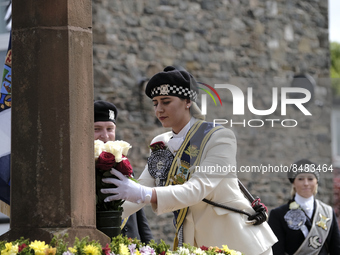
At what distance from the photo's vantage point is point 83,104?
10.7 feet

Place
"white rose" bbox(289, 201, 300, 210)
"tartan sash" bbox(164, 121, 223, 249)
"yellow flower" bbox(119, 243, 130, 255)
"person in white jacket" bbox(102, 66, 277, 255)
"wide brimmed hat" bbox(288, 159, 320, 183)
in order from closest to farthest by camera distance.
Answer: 1. "yellow flower" bbox(119, 243, 130, 255)
2. "person in white jacket" bbox(102, 66, 277, 255)
3. "tartan sash" bbox(164, 121, 223, 249)
4. "white rose" bbox(289, 201, 300, 210)
5. "wide brimmed hat" bbox(288, 159, 320, 183)

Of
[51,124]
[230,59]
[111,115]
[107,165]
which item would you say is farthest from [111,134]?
[230,59]

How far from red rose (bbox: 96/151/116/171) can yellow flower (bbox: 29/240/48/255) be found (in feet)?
1.98

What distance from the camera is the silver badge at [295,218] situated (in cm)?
655

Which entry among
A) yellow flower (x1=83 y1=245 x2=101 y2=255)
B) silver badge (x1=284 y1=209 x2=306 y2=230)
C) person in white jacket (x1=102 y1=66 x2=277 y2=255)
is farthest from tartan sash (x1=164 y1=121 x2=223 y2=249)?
silver badge (x1=284 y1=209 x2=306 y2=230)

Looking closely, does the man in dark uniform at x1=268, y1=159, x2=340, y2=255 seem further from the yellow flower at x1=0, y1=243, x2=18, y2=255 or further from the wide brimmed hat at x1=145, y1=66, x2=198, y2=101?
the yellow flower at x1=0, y1=243, x2=18, y2=255

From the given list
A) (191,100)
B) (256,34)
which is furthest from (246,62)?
(191,100)

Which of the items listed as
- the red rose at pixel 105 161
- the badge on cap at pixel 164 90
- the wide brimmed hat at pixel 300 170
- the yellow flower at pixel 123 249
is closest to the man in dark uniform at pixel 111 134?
the badge on cap at pixel 164 90

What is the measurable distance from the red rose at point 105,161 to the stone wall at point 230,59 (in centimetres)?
470

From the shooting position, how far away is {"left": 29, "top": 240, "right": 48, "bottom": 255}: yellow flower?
285 centimetres

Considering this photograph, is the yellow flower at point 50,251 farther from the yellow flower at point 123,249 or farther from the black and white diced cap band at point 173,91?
the black and white diced cap band at point 173,91

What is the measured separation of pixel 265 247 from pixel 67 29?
159 cm

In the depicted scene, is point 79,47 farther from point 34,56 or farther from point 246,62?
point 246,62

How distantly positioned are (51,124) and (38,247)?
23.3 inches
